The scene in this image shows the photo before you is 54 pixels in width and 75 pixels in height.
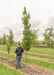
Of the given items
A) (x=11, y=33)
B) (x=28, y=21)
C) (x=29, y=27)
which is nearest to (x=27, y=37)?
(x=29, y=27)

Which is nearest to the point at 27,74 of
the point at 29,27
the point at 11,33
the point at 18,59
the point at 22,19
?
the point at 18,59

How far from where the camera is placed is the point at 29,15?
9203 millimetres

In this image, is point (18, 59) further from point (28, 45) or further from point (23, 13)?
point (23, 13)

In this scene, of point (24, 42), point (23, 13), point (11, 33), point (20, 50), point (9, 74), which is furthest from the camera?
point (11, 33)

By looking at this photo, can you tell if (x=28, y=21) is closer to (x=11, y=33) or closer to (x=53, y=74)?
(x=53, y=74)

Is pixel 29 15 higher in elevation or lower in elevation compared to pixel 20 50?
higher

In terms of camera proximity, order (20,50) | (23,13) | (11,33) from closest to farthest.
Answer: (20,50) < (23,13) < (11,33)

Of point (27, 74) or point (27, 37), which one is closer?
point (27, 74)

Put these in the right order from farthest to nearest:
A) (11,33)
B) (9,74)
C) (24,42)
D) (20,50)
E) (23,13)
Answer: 1. (11,33)
2. (23,13)
3. (24,42)
4. (20,50)
5. (9,74)

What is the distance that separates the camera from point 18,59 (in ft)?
21.2

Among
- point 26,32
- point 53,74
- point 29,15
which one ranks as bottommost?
point 53,74

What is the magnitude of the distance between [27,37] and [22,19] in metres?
2.33

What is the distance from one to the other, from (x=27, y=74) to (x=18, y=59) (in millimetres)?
1745

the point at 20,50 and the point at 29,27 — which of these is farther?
the point at 29,27
